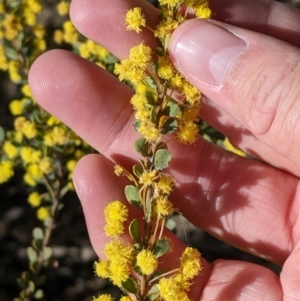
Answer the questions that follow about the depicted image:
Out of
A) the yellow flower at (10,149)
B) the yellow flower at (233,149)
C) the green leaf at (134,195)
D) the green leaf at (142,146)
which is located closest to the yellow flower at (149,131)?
the green leaf at (142,146)

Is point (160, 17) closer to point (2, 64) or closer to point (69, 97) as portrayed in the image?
point (69, 97)

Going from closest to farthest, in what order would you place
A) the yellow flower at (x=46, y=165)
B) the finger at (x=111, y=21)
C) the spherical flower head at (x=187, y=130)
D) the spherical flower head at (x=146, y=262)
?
1. the spherical flower head at (x=146, y=262)
2. the spherical flower head at (x=187, y=130)
3. the finger at (x=111, y=21)
4. the yellow flower at (x=46, y=165)

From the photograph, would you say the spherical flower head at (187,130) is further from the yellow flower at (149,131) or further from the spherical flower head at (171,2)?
the spherical flower head at (171,2)

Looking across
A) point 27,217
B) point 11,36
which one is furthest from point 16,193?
point 11,36

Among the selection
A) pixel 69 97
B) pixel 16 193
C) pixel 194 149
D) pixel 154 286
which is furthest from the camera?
pixel 16 193

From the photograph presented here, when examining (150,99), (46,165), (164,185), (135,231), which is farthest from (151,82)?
(46,165)

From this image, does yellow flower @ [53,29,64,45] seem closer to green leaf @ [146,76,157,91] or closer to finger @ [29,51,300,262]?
finger @ [29,51,300,262]

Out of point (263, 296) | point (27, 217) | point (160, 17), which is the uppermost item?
point (160, 17)
